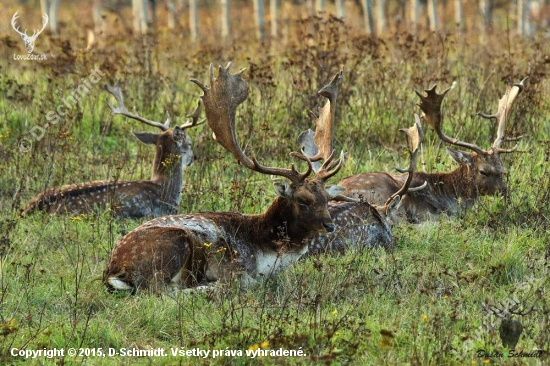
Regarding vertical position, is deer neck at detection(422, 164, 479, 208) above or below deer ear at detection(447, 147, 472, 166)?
below

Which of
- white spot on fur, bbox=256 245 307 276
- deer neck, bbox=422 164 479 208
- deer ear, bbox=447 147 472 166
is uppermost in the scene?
deer ear, bbox=447 147 472 166

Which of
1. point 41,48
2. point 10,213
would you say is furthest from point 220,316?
point 41,48

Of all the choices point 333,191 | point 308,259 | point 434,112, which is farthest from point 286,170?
point 434,112

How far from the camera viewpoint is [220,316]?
21.3 ft

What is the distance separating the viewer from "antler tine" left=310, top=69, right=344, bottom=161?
26.8 ft

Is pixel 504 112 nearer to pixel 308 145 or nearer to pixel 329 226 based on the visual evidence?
pixel 308 145

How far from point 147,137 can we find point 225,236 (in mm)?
3174

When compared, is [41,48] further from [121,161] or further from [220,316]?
[220,316]

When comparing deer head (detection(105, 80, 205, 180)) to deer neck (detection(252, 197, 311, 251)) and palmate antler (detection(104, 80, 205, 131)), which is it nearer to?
palmate antler (detection(104, 80, 205, 131))

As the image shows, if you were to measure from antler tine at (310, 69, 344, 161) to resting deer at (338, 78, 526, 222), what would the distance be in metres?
1.24

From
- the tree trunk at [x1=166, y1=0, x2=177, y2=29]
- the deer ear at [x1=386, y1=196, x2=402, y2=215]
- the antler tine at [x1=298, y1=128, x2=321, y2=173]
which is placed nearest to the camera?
the antler tine at [x1=298, y1=128, x2=321, y2=173]

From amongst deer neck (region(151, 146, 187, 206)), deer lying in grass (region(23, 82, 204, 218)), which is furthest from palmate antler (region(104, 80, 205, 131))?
deer neck (region(151, 146, 187, 206))

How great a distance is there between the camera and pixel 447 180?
1028 centimetres

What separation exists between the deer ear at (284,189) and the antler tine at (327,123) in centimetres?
62
